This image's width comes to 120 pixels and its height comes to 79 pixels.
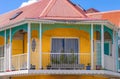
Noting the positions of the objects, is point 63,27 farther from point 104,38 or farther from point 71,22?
point 104,38

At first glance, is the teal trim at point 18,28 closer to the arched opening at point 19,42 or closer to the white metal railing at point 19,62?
the arched opening at point 19,42

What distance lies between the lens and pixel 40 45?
91.5 ft

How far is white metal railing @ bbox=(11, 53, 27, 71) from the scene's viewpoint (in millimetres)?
28434

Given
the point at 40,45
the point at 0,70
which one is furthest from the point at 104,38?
the point at 0,70

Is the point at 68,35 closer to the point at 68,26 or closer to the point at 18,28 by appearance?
the point at 68,26

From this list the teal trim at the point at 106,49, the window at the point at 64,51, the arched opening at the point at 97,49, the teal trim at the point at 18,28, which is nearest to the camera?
the window at the point at 64,51

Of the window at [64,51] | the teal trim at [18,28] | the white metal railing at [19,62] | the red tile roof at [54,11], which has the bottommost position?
the white metal railing at [19,62]

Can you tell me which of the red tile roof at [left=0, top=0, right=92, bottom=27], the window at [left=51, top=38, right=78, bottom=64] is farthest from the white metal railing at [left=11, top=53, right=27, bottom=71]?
the red tile roof at [left=0, top=0, right=92, bottom=27]

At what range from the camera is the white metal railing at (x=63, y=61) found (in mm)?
27984

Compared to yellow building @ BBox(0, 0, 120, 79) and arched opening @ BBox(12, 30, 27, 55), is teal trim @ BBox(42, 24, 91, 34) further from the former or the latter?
arched opening @ BBox(12, 30, 27, 55)

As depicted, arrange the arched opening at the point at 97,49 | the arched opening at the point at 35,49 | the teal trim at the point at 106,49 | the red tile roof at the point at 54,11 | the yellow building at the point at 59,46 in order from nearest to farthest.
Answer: the yellow building at the point at 59,46 < the arched opening at the point at 35,49 < the arched opening at the point at 97,49 < the red tile roof at the point at 54,11 < the teal trim at the point at 106,49

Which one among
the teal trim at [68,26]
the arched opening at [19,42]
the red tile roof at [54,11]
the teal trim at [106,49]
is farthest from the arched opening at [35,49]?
the teal trim at [106,49]

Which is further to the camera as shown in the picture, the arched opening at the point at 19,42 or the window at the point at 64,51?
the arched opening at the point at 19,42

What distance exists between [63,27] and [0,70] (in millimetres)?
5689
